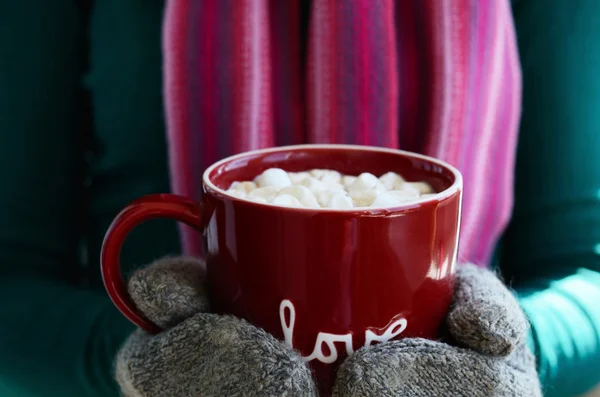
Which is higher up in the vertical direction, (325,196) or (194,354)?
(325,196)

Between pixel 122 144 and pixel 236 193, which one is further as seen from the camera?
pixel 122 144

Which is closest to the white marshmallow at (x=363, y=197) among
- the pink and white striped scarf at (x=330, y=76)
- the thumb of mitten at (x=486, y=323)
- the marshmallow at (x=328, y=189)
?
the marshmallow at (x=328, y=189)

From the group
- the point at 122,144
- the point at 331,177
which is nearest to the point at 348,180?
the point at 331,177

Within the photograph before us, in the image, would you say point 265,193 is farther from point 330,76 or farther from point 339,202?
point 330,76

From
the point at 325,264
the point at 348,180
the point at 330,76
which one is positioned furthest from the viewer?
the point at 330,76

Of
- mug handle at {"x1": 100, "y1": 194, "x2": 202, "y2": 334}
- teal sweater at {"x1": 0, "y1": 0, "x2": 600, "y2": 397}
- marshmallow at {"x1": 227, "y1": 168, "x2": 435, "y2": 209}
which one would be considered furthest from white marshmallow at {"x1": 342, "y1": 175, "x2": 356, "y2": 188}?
teal sweater at {"x1": 0, "y1": 0, "x2": 600, "y2": 397}

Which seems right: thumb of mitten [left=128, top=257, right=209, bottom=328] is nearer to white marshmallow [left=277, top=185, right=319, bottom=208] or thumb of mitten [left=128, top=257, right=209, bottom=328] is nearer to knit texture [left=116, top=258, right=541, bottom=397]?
knit texture [left=116, top=258, right=541, bottom=397]
